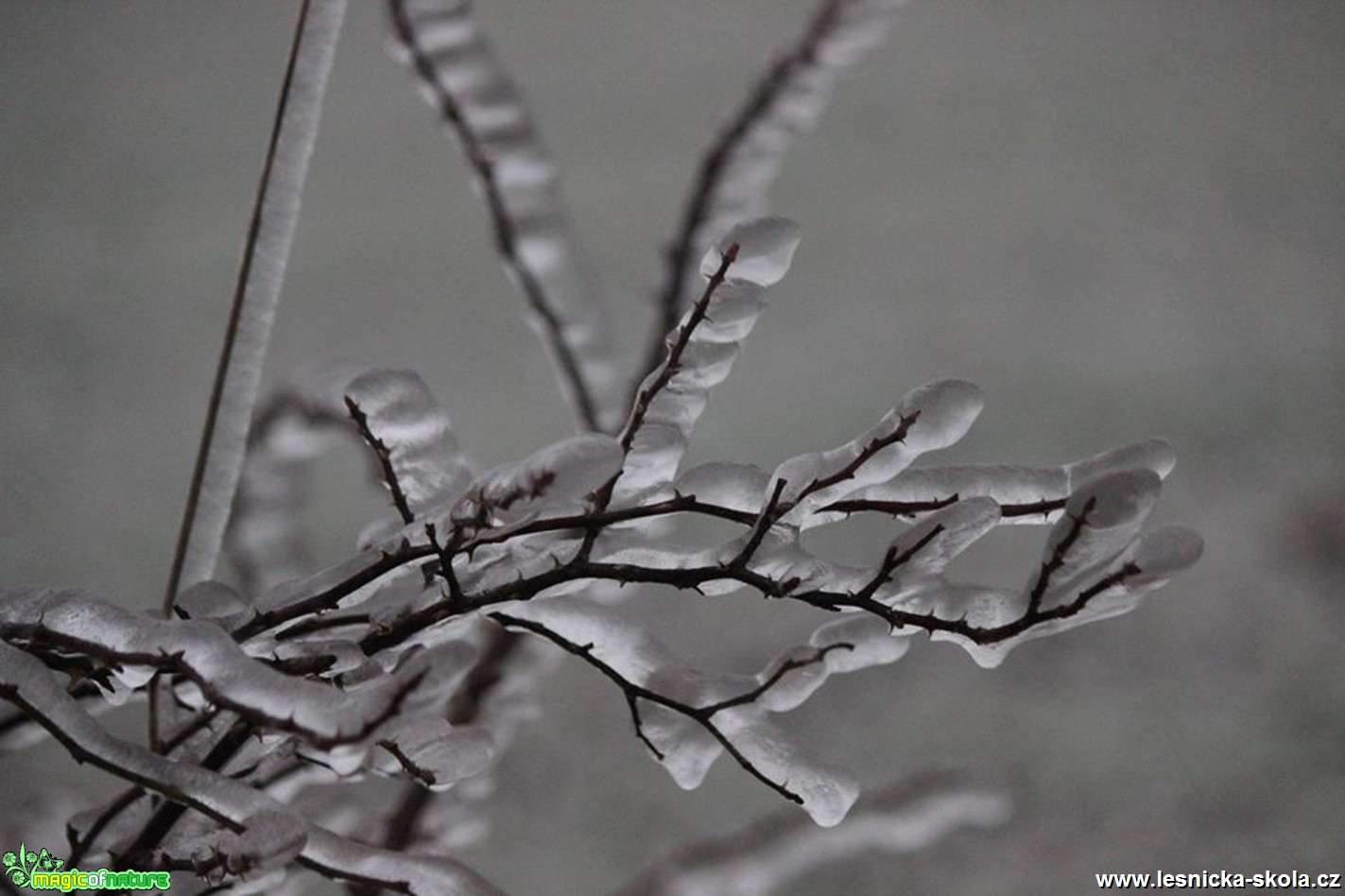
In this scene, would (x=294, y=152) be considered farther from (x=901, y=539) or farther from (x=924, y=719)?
(x=924, y=719)

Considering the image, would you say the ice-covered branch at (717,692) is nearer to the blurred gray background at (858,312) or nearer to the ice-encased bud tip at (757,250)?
the ice-encased bud tip at (757,250)

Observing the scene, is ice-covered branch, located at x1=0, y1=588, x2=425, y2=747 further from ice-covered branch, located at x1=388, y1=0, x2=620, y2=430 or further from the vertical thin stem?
ice-covered branch, located at x1=388, y1=0, x2=620, y2=430

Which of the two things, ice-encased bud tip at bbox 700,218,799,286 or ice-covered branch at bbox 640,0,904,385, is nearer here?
ice-encased bud tip at bbox 700,218,799,286

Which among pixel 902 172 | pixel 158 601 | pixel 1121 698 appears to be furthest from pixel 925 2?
pixel 158 601

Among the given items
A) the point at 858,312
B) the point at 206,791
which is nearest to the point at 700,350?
the point at 206,791

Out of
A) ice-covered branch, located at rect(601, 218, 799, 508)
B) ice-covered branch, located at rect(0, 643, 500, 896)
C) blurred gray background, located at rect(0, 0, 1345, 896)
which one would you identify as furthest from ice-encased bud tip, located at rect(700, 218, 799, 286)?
blurred gray background, located at rect(0, 0, 1345, 896)

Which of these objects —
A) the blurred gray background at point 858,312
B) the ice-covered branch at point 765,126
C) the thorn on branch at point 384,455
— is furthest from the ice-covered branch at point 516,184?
the blurred gray background at point 858,312
